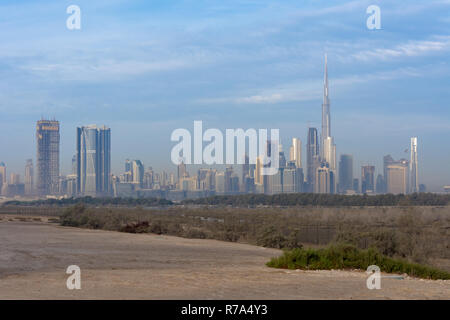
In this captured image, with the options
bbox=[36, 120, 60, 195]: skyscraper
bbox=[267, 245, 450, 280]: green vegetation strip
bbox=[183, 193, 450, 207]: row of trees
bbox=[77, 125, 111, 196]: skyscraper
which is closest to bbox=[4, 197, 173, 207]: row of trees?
bbox=[183, 193, 450, 207]: row of trees

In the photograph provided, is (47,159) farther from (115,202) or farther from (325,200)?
(325,200)

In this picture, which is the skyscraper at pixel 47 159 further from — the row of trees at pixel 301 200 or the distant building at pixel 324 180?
the distant building at pixel 324 180

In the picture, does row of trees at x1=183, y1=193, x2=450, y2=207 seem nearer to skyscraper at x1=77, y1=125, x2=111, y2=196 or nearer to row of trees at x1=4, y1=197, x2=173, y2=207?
row of trees at x1=4, y1=197, x2=173, y2=207

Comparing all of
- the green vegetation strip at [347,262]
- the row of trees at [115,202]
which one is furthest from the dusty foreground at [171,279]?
the row of trees at [115,202]
